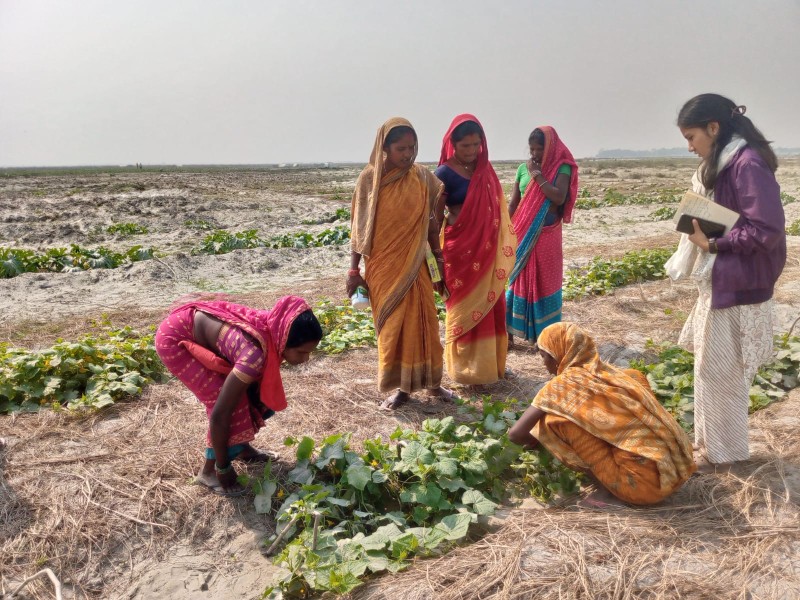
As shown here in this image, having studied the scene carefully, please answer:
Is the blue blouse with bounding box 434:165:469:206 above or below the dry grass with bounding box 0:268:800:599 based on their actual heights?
above

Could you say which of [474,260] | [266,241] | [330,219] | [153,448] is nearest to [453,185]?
[474,260]

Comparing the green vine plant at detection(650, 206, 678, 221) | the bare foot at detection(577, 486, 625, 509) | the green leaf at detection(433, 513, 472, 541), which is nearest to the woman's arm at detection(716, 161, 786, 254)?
the bare foot at detection(577, 486, 625, 509)

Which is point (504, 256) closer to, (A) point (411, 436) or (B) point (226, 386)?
(A) point (411, 436)

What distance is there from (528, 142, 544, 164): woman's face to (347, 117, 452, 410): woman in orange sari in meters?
1.33

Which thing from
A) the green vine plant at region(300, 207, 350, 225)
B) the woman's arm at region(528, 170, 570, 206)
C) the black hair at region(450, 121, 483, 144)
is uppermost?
the black hair at region(450, 121, 483, 144)

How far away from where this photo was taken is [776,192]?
2.46m

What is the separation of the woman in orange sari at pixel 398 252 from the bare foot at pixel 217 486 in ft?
4.10

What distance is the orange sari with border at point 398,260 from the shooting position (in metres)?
3.58

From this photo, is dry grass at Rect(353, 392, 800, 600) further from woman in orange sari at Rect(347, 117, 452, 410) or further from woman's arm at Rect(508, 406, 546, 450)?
woman in orange sari at Rect(347, 117, 452, 410)

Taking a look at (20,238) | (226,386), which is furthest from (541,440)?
(20,238)

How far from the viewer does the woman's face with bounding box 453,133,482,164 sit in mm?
3691

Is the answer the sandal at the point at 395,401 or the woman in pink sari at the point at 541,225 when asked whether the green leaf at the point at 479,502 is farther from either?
the woman in pink sari at the point at 541,225

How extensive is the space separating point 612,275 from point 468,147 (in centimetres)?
421

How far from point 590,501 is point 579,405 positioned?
19.5 inches
